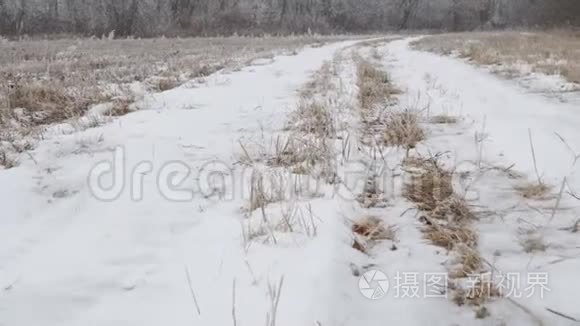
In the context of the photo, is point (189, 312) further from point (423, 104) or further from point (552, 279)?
point (423, 104)

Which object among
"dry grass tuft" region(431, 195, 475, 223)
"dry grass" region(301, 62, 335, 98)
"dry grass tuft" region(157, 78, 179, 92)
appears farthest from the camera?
"dry grass tuft" region(157, 78, 179, 92)

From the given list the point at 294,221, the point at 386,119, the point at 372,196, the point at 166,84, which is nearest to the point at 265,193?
the point at 294,221

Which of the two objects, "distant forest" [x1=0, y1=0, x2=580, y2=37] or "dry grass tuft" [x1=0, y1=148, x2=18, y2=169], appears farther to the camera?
"distant forest" [x1=0, y1=0, x2=580, y2=37]

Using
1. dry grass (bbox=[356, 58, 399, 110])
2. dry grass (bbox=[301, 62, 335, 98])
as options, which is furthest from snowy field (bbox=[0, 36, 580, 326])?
dry grass (bbox=[301, 62, 335, 98])

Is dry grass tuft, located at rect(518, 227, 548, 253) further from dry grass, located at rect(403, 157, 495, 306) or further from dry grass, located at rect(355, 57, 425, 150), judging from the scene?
dry grass, located at rect(355, 57, 425, 150)

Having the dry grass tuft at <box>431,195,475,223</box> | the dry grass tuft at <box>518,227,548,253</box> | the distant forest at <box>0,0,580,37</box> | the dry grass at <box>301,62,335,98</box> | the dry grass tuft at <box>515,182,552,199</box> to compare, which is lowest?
the dry grass tuft at <box>518,227,548,253</box>

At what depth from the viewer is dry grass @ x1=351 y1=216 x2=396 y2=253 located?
1781 mm

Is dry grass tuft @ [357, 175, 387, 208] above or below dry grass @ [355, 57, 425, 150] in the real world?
below

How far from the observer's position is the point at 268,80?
629cm

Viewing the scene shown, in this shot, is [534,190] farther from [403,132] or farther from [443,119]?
[443,119]

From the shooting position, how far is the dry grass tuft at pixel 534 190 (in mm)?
2143

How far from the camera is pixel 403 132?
3.13 meters

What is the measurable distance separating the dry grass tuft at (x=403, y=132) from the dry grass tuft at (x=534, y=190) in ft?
2.82

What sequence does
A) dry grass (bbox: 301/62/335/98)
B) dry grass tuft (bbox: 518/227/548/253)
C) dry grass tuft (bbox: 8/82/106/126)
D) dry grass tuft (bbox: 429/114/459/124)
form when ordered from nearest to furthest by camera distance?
1. dry grass tuft (bbox: 518/227/548/253)
2. dry grass tuft (bbox: 429/114/459/124)
3. dry grass tuft (bbox: 8/82/106/126)
4. dry grass (bbox: 301/62/335/98)
